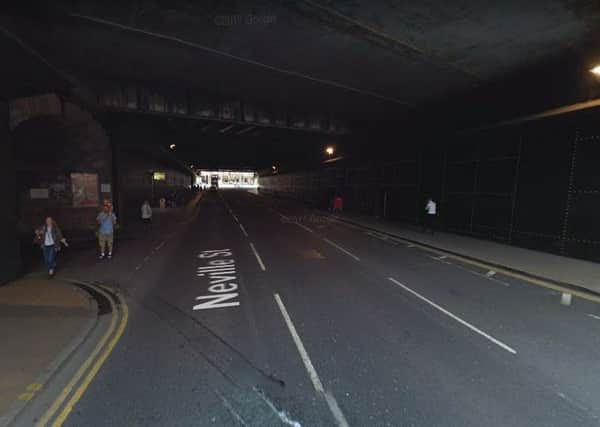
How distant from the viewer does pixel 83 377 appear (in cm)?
408

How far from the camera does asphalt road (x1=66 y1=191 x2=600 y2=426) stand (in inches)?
137

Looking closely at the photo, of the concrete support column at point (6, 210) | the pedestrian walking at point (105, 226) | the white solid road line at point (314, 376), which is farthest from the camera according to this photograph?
the pedestrian walking at point (105, 226)

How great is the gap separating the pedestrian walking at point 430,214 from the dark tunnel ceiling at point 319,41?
19.5ft

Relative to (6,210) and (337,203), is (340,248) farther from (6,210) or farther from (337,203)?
(337,203)


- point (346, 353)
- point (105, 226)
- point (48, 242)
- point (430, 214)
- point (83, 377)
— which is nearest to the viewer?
point (83, 377)

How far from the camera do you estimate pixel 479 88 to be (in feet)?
45.5

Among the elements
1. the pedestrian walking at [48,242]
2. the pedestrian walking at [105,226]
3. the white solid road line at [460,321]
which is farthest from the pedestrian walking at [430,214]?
the pedestrian walking at [48,242]

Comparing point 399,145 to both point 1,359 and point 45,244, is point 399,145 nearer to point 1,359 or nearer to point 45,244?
point 45,244

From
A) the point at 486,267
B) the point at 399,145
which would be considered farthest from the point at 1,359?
the point at 399,145

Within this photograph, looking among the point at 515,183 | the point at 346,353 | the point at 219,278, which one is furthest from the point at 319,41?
the point at 515,183

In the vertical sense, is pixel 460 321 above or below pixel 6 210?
below

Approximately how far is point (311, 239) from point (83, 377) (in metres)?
11.4

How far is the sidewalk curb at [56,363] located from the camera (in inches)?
130

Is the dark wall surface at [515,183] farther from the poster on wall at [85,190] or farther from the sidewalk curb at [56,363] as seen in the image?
the poster on wall at [85,190]
